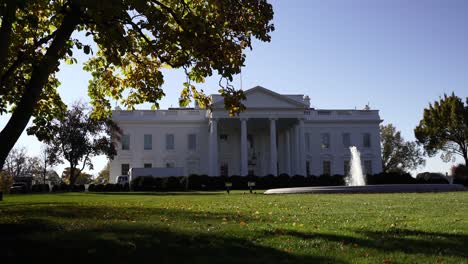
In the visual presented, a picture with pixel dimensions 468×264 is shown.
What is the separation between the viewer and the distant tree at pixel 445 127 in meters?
59.3

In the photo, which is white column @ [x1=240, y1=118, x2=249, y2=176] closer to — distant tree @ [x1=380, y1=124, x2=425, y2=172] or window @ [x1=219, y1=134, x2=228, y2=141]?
window @ [x1=219, y1=134, x2=228, y2=141]

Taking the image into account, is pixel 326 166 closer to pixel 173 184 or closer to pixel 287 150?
pixel 287 150

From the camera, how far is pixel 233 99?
11.1 metres

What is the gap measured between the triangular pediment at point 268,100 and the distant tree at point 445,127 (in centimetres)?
1684

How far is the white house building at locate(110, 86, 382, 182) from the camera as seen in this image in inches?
2322

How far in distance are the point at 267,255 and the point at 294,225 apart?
296cm

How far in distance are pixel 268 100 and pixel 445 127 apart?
23224 millimetres

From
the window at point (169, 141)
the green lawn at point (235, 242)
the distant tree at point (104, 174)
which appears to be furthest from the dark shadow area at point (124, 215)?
the distant tree at point (104, 174)

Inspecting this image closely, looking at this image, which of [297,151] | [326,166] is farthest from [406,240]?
[326,166]

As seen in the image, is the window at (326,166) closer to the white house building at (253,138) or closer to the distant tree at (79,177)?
the white house building at (253,138)

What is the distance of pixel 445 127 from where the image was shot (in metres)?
61.3

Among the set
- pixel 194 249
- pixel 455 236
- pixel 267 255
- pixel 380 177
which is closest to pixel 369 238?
pixel 455 236

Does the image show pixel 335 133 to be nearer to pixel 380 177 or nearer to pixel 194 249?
pixel 380 177

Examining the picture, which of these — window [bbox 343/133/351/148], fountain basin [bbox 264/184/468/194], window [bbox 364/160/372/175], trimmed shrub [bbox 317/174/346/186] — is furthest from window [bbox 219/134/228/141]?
fountain basin [bbox 264/184/468/194]
